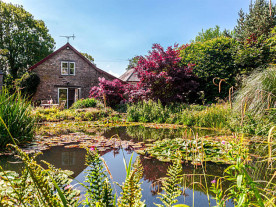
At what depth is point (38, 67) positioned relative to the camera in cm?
1554

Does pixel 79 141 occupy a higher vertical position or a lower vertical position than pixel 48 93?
lower

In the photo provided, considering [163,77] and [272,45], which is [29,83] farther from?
[272,45]

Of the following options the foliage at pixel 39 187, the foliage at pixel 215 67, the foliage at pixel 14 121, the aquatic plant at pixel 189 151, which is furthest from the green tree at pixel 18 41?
the foliage at pixel 39 187

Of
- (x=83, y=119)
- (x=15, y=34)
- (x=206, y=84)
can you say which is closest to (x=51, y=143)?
(x=83, y=119)

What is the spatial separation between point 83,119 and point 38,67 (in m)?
9.48

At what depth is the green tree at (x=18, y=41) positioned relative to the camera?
21.0 m

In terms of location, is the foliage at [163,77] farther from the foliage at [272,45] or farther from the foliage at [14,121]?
the foliage at [14,121]

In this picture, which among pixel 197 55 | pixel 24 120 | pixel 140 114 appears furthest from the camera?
pixel 197 55

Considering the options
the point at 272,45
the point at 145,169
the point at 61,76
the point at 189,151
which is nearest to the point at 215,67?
the point at 272,45

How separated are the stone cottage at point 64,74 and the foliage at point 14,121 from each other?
489 inches

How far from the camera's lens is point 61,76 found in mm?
16125

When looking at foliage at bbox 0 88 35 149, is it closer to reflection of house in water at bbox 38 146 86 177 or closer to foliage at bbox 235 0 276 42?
reflection of house in water at bbox 38 146 86 177

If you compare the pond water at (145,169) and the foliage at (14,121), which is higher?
the foliage at (14,121)

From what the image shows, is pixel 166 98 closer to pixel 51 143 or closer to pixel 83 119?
pixel 83 119
